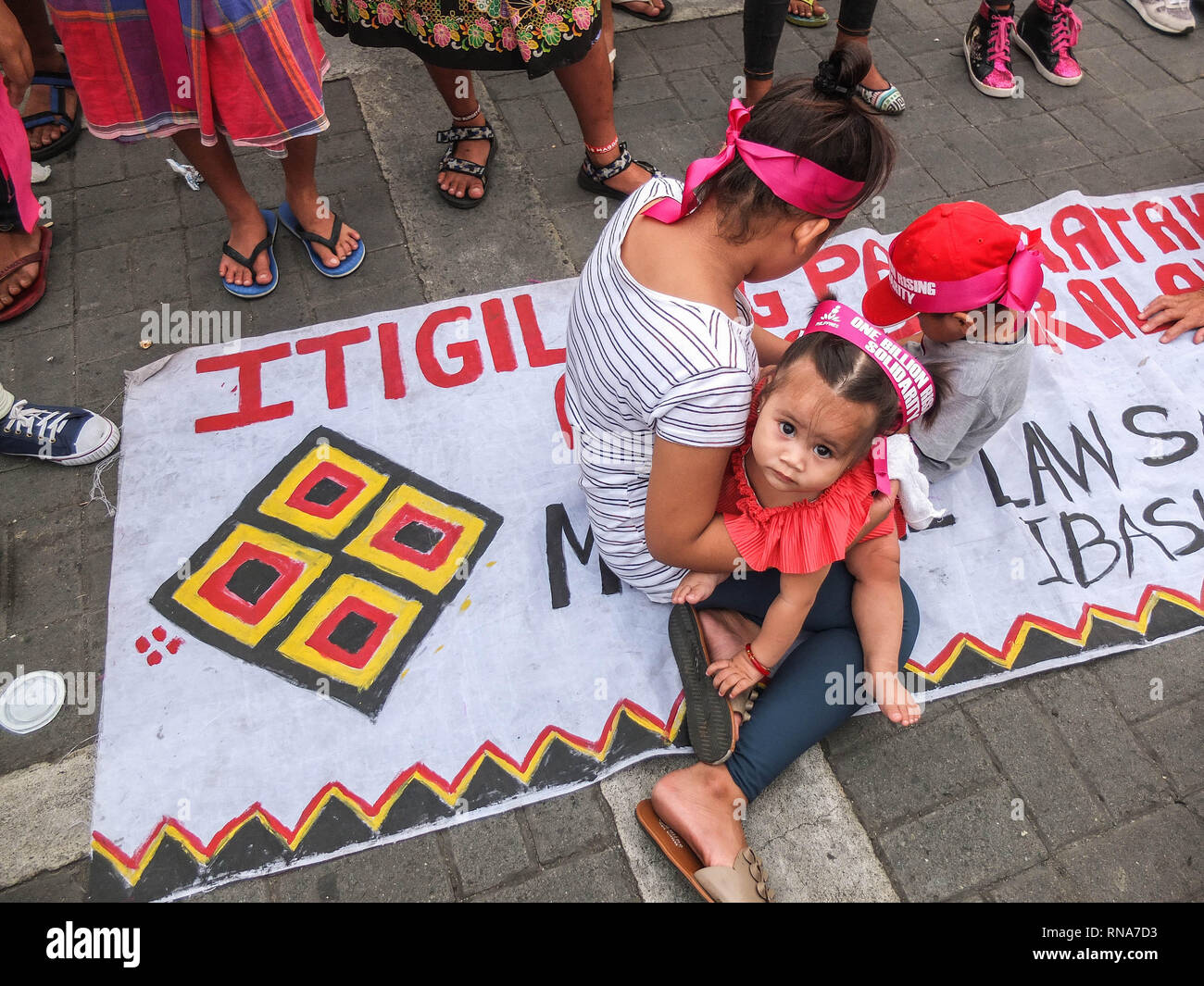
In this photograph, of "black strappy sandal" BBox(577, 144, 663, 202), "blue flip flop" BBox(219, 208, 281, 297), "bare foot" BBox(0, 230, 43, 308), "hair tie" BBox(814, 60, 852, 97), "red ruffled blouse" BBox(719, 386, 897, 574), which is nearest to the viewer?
"hair tie" BBox(814, 60, 852, 97)

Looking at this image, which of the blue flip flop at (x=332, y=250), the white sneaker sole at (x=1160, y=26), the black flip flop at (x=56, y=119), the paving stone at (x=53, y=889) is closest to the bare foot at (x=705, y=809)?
the paving stone at (x=53, y=889)

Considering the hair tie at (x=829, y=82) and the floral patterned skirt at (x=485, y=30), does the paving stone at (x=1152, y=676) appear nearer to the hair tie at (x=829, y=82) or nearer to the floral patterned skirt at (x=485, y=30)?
the hair tie at (x=829, y=82)

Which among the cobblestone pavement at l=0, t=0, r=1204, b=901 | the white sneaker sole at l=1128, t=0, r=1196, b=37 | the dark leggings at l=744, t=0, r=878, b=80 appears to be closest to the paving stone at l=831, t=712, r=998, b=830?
the cobblestone pavement at l=0, t=0, r=1204, b=901

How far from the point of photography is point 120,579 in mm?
2260

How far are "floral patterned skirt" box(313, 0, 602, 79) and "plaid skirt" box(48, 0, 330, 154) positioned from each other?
265 millimetres

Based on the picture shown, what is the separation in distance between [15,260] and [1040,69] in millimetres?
4473

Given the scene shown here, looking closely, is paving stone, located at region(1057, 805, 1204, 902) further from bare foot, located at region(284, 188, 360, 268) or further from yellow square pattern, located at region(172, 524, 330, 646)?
bare foot, located at region(284, 188, 360, 268)

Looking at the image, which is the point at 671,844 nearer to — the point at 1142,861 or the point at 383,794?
the point at 383,794

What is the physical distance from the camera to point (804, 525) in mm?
1736

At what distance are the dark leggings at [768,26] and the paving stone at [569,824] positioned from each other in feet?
9.54

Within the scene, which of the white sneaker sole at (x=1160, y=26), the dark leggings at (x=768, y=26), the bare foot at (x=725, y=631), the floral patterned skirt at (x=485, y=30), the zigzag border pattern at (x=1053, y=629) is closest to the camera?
the bare foot at (x=725, y=631)

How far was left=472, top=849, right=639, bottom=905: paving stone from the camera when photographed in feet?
6.03

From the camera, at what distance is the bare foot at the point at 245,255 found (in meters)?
2.92
